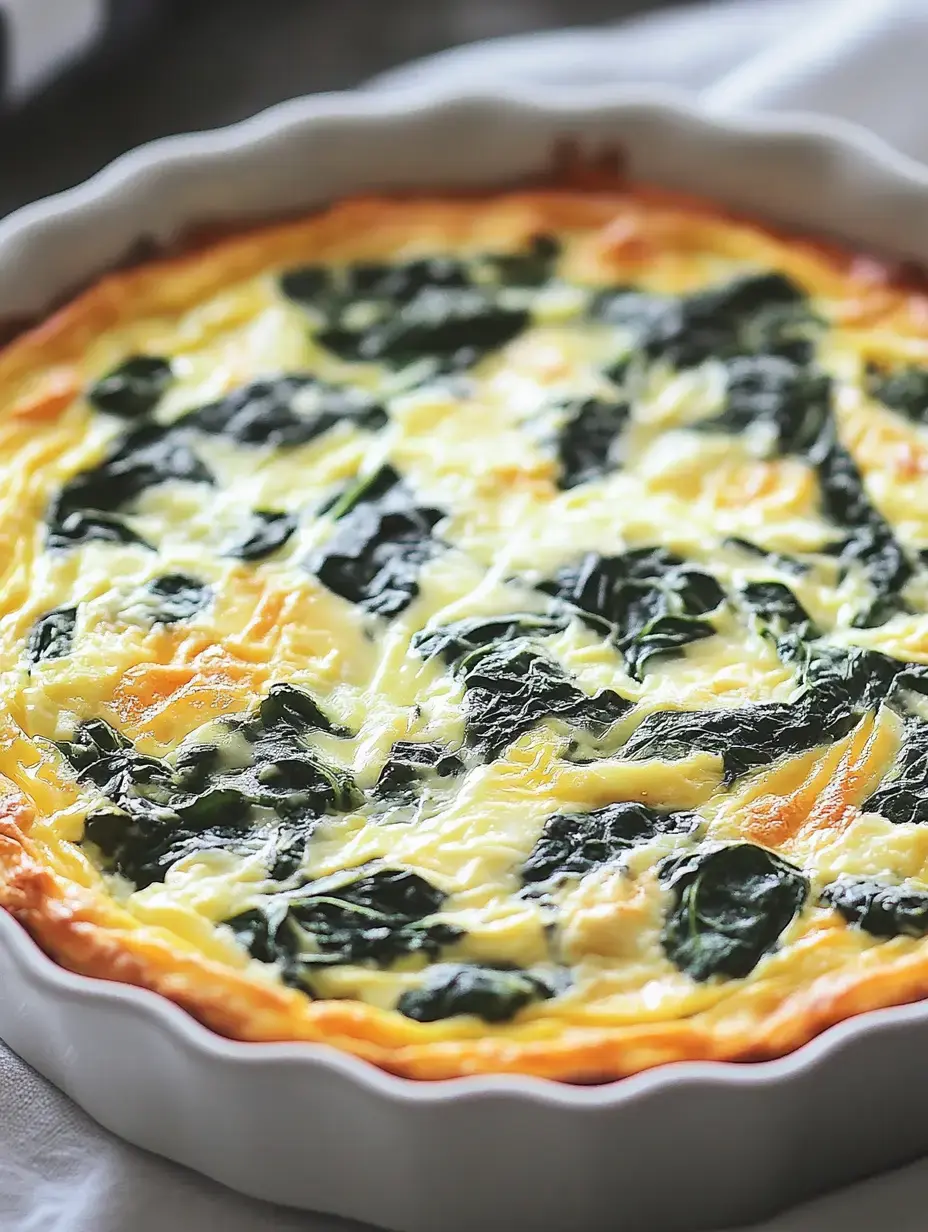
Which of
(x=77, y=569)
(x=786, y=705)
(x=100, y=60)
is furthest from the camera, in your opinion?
(x=100, y=60)

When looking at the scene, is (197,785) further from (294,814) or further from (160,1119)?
(160,1119)

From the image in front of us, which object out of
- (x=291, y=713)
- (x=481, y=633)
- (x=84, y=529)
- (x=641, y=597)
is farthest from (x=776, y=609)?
(x=84, y=529)

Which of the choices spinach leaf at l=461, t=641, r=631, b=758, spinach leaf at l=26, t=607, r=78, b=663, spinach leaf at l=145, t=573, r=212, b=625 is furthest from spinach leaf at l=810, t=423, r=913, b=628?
spinach leaf at l=26, t=607, r=78, b=663

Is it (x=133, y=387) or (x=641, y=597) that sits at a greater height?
(x=133, y=387)

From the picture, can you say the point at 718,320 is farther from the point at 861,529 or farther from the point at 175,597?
the point at 175,597

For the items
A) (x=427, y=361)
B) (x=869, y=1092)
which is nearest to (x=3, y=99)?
(x=427, y=361)

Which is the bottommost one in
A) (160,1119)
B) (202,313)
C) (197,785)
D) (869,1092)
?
(869,1092)
